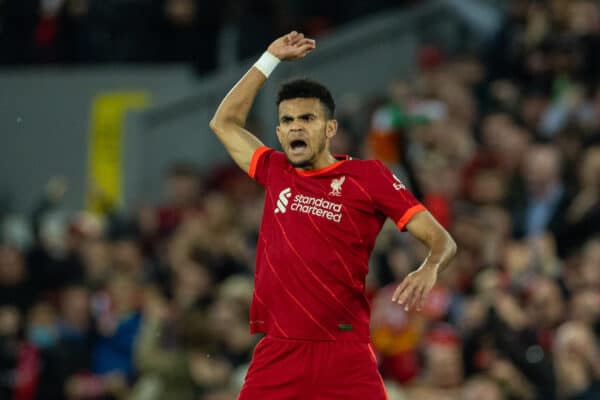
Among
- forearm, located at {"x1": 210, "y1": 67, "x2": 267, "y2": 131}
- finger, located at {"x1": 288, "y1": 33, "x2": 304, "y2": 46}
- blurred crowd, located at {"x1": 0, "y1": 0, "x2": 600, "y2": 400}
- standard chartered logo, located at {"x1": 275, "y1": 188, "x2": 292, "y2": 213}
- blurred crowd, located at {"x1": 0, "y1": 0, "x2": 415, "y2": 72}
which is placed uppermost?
blurred crowd, located at {"x1": 0, "y1": 0, "x2": 415, "y2": 72}

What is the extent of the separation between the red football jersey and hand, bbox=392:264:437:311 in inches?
14.8

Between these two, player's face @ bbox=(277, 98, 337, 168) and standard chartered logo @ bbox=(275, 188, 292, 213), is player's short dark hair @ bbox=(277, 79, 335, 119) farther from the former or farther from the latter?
standard chartered logo @ bbox=(275, 188, 292, 213)

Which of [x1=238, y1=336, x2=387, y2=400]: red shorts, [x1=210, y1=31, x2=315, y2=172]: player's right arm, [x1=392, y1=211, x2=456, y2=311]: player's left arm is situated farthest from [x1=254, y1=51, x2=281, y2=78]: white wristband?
[x1=238, y1=336, x2=387, y2=400]: red shorts

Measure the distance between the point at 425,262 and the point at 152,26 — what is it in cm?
1121

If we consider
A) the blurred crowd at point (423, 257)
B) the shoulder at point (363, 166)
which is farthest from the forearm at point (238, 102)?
the blurred crowd at point (423, 257)

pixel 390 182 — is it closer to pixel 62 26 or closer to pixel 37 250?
pixel 37 250

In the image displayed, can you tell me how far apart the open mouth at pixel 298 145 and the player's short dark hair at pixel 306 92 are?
193mm

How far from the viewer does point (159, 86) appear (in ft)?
59.3

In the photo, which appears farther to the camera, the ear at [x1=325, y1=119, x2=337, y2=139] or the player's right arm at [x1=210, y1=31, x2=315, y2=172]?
the player's right arm at [x1=210, y1=31, x2=315, y2=172]

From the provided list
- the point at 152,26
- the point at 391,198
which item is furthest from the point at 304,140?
the point at 152,26

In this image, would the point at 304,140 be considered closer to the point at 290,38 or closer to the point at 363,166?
the point at 363,166

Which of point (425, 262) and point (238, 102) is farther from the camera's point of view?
point (238, 102)

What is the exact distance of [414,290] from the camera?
671 centimetres

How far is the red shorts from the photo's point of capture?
7.06 metres
